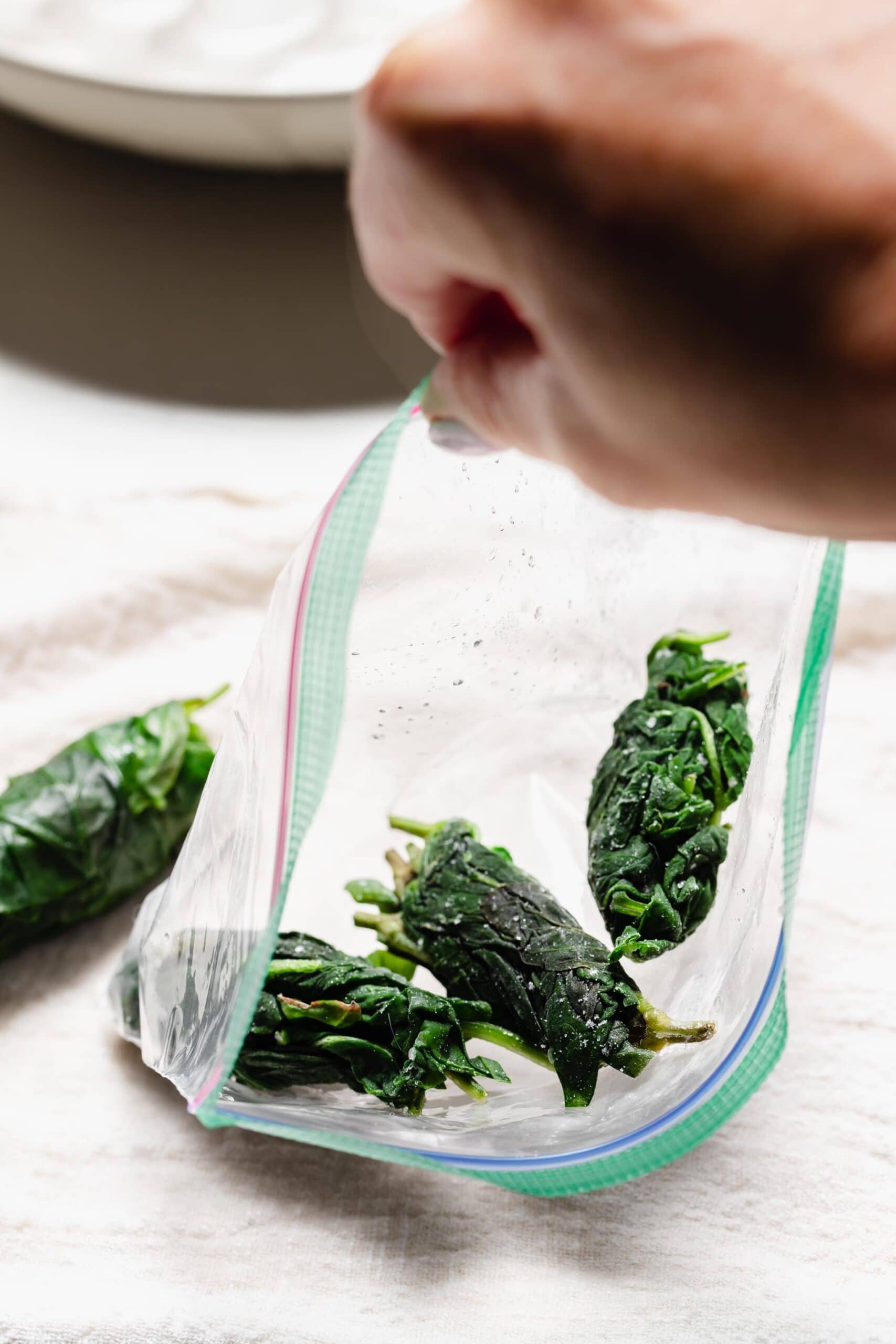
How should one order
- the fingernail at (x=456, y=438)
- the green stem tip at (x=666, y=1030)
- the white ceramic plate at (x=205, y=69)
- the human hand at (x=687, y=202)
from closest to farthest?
the human hand at (x=687, y=202), the fingernail at (x=456, y=438), the green stem tip at (x=666, y=1030), the white ceramic plate at (x=205, y=69)

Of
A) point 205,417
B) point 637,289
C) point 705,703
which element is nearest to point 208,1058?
point 705,703

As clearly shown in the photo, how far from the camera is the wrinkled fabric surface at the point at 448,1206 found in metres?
0.67

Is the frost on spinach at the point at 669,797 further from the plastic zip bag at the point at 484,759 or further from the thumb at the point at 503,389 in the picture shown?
the thumb at the point at 503,389

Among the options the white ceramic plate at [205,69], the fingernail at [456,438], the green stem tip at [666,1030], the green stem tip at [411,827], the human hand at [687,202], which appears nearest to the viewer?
the human hand at [687,202]

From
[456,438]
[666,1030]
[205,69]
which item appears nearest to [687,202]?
[456,438]

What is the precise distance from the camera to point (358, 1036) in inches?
25.8

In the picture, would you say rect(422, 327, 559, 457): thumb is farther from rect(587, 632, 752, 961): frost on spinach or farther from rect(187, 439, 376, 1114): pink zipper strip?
rect(587, 632, 752, 961): frost on spinach

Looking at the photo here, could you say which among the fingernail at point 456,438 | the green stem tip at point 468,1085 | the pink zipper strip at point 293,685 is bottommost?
the green stem tip at point 468,1085

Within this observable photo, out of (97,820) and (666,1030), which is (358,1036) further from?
(97,820)

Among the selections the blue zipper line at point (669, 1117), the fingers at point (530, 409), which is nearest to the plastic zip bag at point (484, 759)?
the blue zipper line at point (669, 1117)

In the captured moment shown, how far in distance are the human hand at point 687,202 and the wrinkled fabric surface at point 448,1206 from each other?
A: 19.3 inches

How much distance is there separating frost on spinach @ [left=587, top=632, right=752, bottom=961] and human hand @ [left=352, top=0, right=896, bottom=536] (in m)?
0.36

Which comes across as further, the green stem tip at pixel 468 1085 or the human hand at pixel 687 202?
the green stem tip at pixel 468 1085

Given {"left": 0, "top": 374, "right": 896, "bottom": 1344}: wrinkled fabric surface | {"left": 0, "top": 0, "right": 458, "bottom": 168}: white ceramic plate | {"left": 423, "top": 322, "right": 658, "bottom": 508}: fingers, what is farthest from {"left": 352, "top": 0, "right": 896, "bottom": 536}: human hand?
{"left": 0, "top": 0, "right": 458, "bottom": 168}: white ceramic plate
